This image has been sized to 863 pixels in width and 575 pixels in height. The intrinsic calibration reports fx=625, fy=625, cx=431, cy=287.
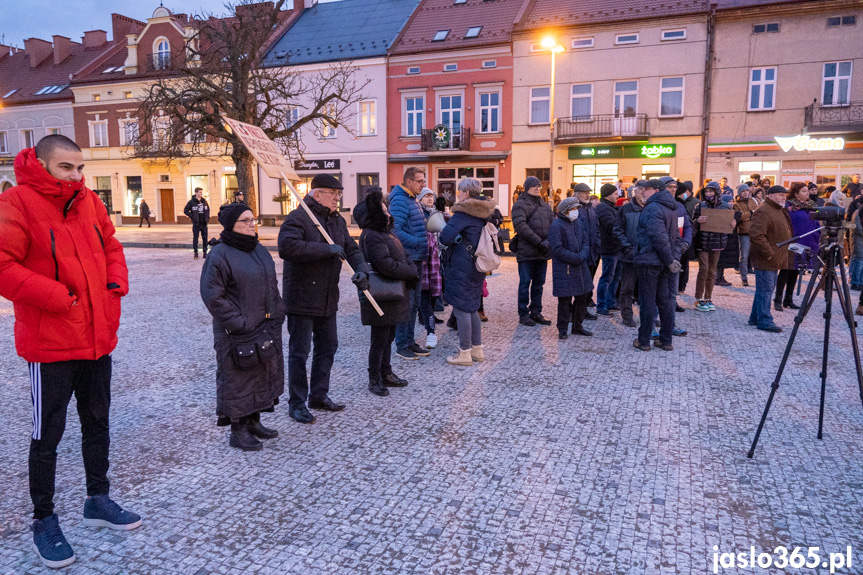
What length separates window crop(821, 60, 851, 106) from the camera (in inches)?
938

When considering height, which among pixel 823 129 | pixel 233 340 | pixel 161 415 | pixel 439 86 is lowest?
pixel 161 415

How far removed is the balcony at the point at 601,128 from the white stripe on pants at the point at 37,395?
26.3 m

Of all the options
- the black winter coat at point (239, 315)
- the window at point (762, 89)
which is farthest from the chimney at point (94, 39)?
the black winter coat at point (239, 315)

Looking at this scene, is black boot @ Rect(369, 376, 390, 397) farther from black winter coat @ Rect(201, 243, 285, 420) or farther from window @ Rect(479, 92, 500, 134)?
window @ Rect(479, 92, 500, 134)

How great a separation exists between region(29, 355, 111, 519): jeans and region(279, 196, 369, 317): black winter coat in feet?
5.44

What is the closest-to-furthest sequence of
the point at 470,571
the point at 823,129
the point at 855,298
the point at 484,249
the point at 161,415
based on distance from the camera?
the point at 470,571 → the point at 161,415 → the point at 484,249 → the point at 855,298 → the point at 823,129

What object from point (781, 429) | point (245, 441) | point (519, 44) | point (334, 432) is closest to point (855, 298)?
point (781, 429)

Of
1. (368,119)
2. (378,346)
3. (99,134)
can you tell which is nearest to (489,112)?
(368,119)

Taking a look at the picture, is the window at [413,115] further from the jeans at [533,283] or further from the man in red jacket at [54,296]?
the man in red jacket at [54,296]

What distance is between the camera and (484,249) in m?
6.19

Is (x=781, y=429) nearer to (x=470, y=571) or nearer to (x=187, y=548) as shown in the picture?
(x=470, y=571)

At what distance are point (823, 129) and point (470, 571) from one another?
26836 millimetres

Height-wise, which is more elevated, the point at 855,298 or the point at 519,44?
the point at 519,44

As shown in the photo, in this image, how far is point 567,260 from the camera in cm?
760
